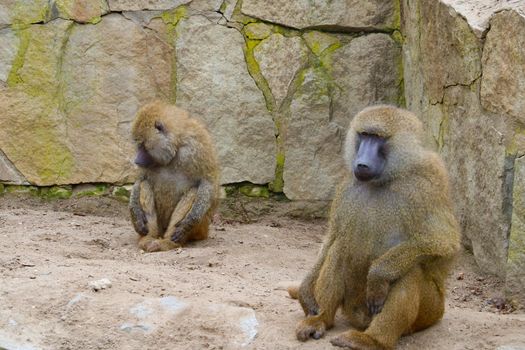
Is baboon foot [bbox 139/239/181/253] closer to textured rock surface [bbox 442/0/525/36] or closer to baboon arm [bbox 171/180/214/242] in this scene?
baboon arm [bbox 171/180/214/242]

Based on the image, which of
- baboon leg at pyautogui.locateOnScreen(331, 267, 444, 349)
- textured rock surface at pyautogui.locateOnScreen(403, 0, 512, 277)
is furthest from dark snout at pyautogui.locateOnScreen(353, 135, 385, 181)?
textured rock surface at pyautogui.locateOnScreen(403, 0, 512, 277)

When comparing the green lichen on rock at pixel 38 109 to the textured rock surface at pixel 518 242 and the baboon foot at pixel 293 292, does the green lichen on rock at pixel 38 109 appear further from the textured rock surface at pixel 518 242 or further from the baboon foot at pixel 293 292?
the textured rock surface at pixel 518 242

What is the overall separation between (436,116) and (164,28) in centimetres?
260

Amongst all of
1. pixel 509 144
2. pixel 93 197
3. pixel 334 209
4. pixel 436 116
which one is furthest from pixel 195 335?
pixel 93 197

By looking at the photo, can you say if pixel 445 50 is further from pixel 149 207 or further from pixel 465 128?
pixel 149 207

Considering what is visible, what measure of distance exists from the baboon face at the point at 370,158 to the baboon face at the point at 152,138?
295 centimetres

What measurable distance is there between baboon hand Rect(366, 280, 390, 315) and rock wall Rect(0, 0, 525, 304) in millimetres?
3705

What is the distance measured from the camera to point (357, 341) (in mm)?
5078

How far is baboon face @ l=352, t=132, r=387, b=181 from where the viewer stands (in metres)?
5.18

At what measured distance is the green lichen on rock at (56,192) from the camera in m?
8.94

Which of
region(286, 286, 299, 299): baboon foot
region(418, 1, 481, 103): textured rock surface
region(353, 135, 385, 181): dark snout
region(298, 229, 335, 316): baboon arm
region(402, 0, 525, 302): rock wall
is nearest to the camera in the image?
region(353, 135, 385, 181): dark snout

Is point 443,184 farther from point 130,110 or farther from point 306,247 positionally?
point 130,110

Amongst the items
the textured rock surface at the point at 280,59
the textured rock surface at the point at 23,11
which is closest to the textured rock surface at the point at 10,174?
the textured rock surface at the point at 23,11

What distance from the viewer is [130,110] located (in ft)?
29.0
